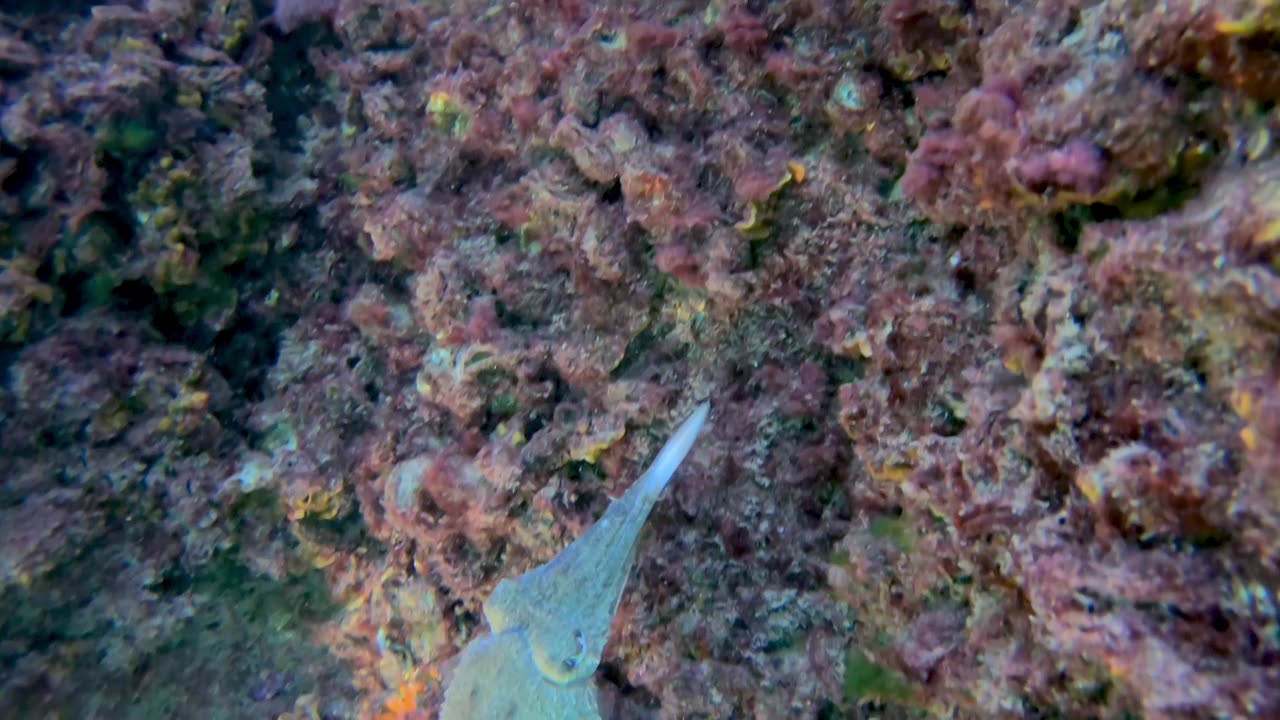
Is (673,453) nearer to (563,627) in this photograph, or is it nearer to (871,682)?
(563,627)

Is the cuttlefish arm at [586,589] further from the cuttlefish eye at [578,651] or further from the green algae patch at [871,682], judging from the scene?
the green algae patch at [871,682]

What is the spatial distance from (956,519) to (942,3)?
1.44 metres

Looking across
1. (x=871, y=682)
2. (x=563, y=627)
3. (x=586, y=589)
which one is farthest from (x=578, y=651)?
(x=871, y=682)

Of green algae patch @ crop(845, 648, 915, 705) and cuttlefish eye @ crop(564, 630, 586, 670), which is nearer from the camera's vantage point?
green algae patch @ crop(845, 648, 915, 705)

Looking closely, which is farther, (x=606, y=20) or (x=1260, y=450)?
(x=606, y=20)

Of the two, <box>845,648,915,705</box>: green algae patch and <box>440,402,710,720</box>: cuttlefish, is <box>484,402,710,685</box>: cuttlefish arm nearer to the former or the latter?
<box>440,402,710,720</box>: cuttlefish

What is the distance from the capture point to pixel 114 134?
301 cm

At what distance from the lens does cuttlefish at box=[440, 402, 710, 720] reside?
2.21 m

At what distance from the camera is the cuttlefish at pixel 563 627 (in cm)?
221

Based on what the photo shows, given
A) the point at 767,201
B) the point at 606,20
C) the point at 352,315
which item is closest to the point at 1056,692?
the point at 767,201

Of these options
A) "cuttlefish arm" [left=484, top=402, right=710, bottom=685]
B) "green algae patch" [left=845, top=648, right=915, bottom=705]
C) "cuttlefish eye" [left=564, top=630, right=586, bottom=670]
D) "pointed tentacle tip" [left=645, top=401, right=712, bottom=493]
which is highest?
"pointed tentacle tip" [left=645, top=401, right=712, bottom=493]

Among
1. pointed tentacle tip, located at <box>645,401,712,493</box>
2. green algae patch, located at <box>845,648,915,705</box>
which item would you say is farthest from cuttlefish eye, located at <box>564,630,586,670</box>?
green algae patch, located at <box>845,648,915,705</box>

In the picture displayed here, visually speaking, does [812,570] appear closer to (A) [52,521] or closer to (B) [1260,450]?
(B) [1260,450]

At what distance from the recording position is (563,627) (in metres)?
2.21
